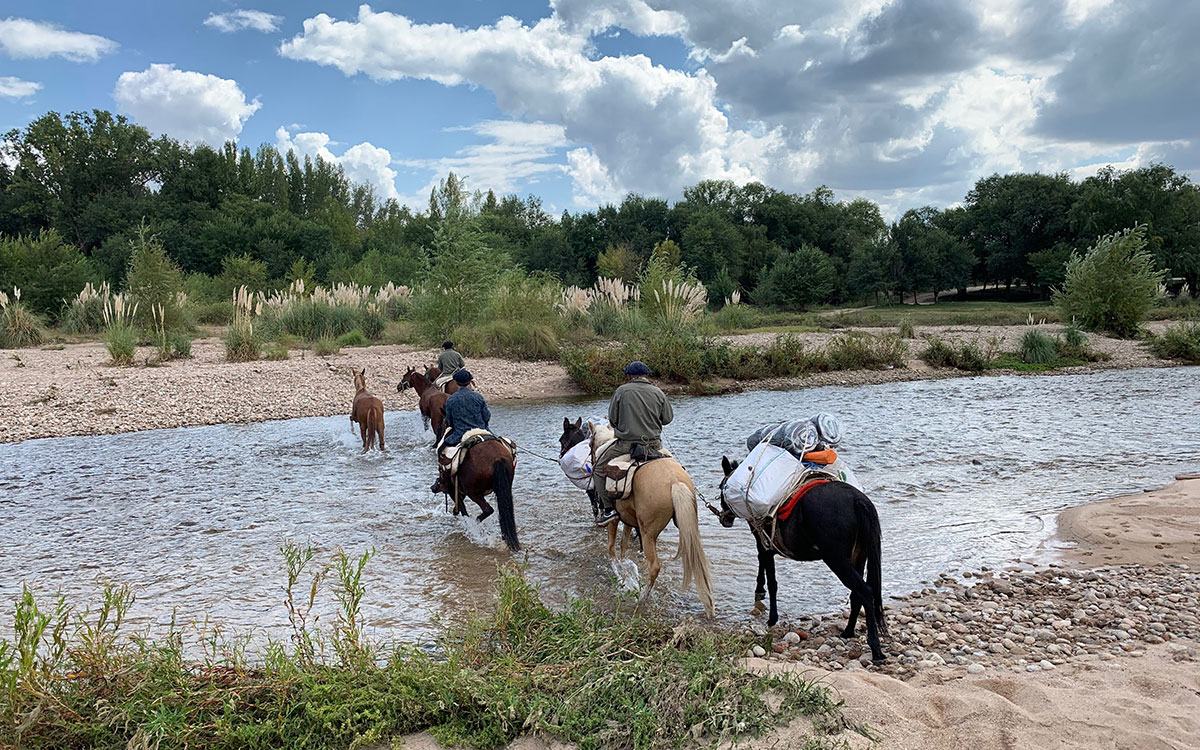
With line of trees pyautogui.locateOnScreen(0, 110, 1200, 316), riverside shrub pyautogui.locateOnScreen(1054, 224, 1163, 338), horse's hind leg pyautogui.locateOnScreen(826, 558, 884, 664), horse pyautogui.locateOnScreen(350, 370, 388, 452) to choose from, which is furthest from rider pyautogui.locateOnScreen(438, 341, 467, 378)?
line of trees pyautogui.locateOnScreen(0, 110, 1200, 316)

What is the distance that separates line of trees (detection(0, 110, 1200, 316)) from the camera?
4859 centimetres

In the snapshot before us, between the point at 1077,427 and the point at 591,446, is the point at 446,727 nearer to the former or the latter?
the point at 591,446

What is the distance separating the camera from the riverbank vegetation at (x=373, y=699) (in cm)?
354

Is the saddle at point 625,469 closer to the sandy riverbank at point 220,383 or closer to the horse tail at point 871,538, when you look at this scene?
the horse tail at point 871,538

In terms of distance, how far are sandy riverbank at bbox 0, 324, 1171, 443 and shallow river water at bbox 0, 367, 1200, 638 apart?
3.49 ft

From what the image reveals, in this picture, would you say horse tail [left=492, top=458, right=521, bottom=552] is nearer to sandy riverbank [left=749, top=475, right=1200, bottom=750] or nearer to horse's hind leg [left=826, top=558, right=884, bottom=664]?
sandy riverbank [left=749, top=475, right=1200, bottom=750]

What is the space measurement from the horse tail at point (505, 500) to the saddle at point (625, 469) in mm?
1276

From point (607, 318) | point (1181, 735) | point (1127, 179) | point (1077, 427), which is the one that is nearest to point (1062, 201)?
point (1127, 179)

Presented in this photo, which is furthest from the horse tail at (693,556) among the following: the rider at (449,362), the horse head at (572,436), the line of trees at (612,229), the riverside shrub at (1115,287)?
the line of trees at (612,229)

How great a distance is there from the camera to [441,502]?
9703 mm

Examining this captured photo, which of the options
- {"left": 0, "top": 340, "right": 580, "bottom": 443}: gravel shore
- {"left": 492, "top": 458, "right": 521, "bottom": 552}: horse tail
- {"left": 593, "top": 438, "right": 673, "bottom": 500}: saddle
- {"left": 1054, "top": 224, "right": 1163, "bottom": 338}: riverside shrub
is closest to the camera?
{"left": 593, "top": 438, "right": 673, "bottom": 500}: saddle

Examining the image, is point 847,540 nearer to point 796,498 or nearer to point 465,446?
point 796,498

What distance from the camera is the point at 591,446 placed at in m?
7.75

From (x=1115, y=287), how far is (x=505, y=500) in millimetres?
26818
